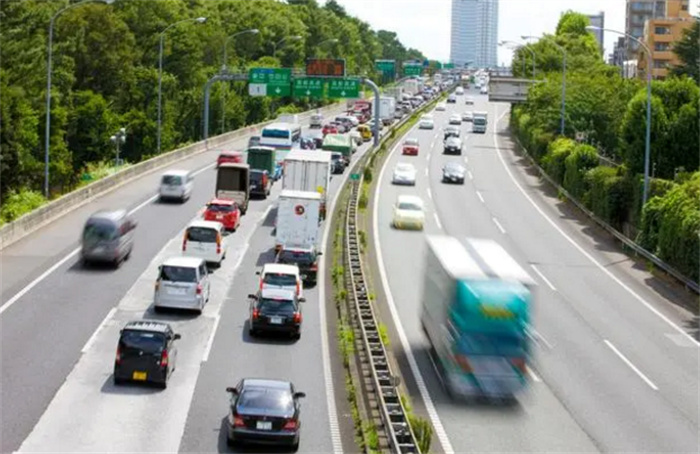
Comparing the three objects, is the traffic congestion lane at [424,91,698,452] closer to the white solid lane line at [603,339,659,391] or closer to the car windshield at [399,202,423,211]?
the white solid lane line at [603,339,659,391]

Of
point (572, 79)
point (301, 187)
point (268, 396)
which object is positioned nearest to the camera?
point (268, 396)

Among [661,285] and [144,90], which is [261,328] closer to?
[661,285]

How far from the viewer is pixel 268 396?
25094 mm

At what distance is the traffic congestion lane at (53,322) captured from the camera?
28203mm

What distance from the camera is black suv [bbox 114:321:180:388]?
1155 inches

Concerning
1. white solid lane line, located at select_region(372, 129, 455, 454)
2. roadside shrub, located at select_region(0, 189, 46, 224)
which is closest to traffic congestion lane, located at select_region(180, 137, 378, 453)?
white solid lane line, located at select_region(372, 129, 455, 454)

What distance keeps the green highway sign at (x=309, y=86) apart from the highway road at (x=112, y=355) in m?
40.2

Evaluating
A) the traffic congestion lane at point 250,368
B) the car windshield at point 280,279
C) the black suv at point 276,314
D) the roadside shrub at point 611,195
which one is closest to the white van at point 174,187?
the traffic congestion lane at point 250,368

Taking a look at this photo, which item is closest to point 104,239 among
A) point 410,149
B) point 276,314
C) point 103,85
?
point 276,314

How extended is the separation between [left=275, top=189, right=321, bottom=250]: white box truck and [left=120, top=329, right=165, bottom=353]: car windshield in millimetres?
17045

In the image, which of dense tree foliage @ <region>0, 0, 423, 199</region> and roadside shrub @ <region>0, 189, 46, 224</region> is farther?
dense tree foliage @ <region>0, 0, 423, 199</region>

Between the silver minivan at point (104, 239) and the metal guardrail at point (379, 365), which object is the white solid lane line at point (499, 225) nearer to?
the metal guardrail at point (379, 365)

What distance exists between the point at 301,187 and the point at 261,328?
2012 cm

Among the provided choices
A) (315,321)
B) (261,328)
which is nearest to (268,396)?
(261,328)
